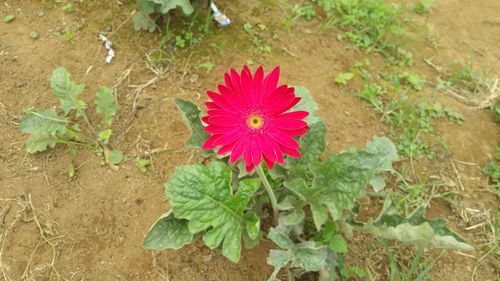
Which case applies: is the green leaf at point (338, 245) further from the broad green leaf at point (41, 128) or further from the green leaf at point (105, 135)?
the broad green leaf at point (41, 128)

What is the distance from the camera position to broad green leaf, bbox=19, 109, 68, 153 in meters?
2.52

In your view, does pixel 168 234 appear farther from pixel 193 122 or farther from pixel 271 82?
pixel 271 82

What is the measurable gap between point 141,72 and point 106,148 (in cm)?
55

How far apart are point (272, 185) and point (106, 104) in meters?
1.03

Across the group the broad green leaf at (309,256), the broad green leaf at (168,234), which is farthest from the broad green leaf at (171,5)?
the broad green leaf at (309,256)

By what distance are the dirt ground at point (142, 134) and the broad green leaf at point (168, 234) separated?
0.32 meters

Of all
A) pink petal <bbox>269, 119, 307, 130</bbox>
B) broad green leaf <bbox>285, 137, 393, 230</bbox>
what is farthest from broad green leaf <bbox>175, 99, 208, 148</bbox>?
pink petal <bbox>269, 119, 307, 130</bbox>

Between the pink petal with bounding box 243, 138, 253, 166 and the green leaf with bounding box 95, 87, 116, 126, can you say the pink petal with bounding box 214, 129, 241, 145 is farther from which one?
the green leaf with bounding box 95, 87, 116, 126

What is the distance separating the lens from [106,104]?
8.61 feet

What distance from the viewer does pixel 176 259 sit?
7.53ft

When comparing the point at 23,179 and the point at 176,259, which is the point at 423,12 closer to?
the point at 176,259

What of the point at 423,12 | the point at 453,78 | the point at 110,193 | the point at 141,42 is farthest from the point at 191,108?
the point at 423,12

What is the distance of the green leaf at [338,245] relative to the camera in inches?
81.0

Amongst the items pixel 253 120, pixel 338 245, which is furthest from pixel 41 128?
pixel 338 245
